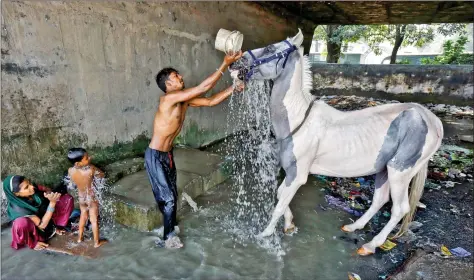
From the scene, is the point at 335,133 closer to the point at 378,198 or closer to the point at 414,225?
the point at 378,198

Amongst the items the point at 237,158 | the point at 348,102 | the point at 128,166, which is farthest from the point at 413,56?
the point at 128,166

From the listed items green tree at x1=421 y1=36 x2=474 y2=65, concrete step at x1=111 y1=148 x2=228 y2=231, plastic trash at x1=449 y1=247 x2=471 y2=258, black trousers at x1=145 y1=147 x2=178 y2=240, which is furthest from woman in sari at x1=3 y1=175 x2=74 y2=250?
green tree at x1=421 y1=36 x2=474 y2=65

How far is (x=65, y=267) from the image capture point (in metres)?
2.75

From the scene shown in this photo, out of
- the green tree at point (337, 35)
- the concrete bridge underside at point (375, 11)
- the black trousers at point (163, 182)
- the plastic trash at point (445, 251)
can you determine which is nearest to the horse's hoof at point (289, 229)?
the black trousers at point (163, 182)

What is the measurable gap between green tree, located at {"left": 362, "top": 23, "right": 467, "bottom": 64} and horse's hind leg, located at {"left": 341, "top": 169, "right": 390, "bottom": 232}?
14.3 m

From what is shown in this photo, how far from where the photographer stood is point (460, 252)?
118 inches

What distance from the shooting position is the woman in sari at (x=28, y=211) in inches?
110

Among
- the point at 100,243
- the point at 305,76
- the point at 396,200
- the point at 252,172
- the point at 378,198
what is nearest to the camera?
the point at 305,76

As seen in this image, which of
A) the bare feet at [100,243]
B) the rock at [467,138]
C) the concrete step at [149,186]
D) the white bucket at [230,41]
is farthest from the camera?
the rock at [467,138]

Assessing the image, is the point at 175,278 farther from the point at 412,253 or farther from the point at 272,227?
the point at 412,253

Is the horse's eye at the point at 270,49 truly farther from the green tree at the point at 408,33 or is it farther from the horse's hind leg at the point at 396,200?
the green tree at the point at 408,33

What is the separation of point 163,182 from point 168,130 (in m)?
0.52

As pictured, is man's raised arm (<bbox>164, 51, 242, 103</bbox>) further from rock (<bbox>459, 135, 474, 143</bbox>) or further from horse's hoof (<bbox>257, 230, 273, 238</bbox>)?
rock (<bbox>459, 135, 474, 143</bbox>)

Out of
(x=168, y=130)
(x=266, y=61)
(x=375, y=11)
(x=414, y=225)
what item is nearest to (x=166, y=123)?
(x=168, y=130)
